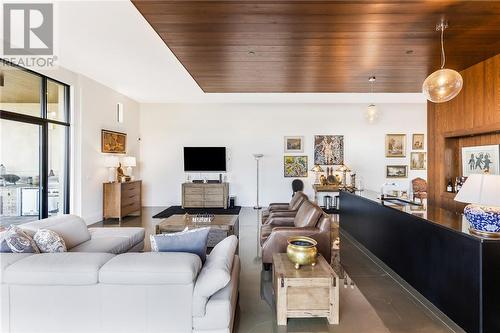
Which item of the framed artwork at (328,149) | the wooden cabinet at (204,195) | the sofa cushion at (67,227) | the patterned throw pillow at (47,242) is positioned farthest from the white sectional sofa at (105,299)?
the framed artwork at (328,149)

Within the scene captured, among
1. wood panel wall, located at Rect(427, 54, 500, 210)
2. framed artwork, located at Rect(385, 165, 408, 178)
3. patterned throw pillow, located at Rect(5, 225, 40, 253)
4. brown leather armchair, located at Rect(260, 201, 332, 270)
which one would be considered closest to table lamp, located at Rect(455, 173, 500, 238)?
brown leather armchair, located at Rect(260, 201, 332, 270)

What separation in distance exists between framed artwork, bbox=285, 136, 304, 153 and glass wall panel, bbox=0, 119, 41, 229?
21.9 ft

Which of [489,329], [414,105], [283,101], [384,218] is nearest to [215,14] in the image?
[384,218]

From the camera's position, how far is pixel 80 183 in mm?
6375

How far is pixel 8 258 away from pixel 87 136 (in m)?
4.95

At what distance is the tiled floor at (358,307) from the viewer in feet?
8.48

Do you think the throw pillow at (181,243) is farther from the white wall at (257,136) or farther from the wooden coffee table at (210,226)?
the white wall at (257,136)

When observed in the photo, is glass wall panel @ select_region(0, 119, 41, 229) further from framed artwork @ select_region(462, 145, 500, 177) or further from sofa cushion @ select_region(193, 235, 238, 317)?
framed artwork @ select_region(462, 145, 500, 177)

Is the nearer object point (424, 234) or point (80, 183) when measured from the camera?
point (424, 234)

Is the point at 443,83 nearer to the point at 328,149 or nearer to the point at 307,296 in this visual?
the point at 307,296

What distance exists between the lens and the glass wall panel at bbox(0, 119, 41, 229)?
4.83 meters

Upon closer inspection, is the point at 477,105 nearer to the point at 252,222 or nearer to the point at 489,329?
the point at 489,329

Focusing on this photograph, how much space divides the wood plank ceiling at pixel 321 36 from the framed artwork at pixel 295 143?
13.5ft

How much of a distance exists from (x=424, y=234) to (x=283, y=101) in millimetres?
6483
